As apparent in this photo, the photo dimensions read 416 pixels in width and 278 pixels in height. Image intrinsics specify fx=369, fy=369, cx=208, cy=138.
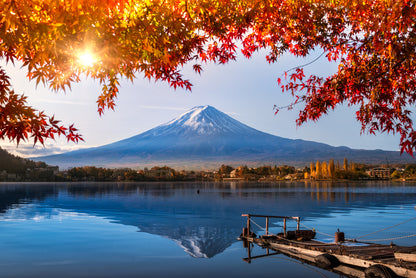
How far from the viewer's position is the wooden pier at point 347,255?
14914 mm

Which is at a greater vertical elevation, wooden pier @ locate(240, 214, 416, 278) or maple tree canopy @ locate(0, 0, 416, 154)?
maple tree canopy @ locate(0, 0, 416, 154)

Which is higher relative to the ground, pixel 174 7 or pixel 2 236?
pixel 174 7

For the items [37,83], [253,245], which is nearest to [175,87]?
[37,83]

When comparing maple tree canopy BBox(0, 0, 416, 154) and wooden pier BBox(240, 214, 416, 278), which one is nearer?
maple tree canopy BBox(0, 0, 416, 154)

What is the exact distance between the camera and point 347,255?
57.7ft

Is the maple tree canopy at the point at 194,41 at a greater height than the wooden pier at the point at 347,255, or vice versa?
the maple tree canopy at the point at 194,41

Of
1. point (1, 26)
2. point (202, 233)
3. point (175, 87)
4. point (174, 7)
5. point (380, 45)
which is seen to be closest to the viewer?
point (1, 26)

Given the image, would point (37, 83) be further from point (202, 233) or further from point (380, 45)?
point (202, 233)

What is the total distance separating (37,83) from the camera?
566 cm

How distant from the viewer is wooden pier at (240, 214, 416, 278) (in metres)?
14.9

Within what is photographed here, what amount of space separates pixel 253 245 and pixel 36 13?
77.9ft

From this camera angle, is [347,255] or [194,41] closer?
[194,41]

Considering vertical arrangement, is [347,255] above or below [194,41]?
below

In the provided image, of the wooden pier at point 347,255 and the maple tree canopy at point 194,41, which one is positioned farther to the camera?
the wooden pier at point 347,255
